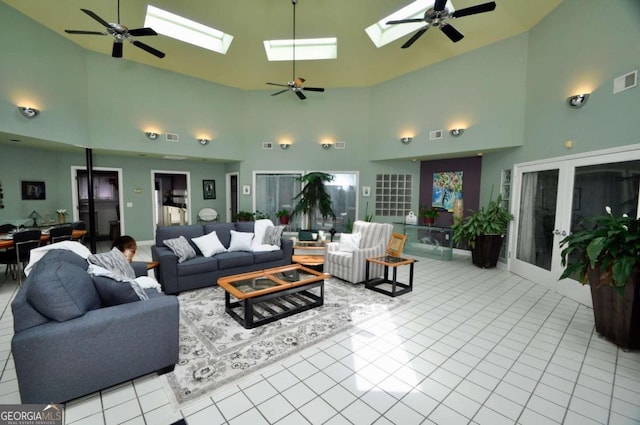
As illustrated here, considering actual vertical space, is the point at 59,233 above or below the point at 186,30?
below

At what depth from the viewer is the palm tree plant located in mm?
7410

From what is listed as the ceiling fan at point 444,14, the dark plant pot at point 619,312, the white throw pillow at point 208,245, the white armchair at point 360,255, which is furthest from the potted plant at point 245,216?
the dark plant pot at point 619,312

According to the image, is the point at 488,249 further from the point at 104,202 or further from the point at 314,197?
the point at 104,202

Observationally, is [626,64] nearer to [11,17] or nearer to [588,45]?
[588,45]

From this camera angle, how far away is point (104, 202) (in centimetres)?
813

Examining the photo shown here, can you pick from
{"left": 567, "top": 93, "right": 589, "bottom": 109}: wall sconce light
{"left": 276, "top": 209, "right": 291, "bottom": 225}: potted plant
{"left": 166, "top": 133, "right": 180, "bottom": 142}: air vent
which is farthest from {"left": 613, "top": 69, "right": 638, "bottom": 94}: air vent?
{"left": 166, "top": 133, "right": 180, "bottom": 142}: air vent

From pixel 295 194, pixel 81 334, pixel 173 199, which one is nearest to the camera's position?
pixel 81 334

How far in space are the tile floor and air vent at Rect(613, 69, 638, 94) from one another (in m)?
2.88

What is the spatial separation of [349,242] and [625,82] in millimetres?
4148

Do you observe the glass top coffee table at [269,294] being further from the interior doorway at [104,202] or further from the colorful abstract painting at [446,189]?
the interior doorway at [104,202]

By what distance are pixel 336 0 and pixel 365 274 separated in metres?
4.65

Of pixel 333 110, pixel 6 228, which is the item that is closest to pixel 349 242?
pixel 333 110

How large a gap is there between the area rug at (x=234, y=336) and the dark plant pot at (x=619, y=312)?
6.66 feet

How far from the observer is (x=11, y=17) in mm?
4285
